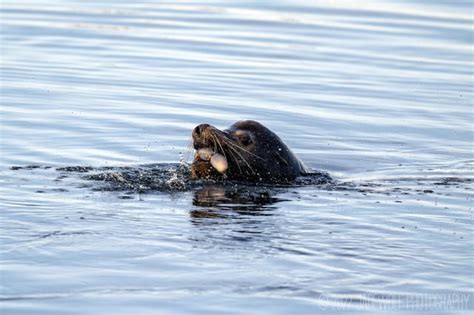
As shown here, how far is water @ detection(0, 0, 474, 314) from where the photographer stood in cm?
850

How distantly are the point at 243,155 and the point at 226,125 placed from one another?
3.19 meters

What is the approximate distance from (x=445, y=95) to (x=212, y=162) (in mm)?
6896

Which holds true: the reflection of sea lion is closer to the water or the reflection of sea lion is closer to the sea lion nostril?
the sea lion nostril

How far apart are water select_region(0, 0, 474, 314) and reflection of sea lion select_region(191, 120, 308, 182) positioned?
351mm

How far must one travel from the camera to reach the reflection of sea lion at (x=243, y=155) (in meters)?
12.0

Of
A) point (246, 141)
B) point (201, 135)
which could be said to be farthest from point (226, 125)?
point (201, 135)

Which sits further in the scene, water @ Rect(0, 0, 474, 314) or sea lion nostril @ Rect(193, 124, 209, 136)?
sea lion nostril @ Rect(193, 124, 209, 136)

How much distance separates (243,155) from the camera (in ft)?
40.5

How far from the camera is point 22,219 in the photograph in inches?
394

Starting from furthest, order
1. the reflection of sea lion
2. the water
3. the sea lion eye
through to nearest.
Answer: the sea lion eye, the reflection of sea lion, the water

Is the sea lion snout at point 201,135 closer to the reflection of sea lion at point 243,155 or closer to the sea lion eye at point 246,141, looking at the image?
the reflection of sea lion at point 243,155

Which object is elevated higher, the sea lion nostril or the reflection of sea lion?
the sea lion nostril

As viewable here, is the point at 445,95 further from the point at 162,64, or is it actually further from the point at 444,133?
the point at 162,64

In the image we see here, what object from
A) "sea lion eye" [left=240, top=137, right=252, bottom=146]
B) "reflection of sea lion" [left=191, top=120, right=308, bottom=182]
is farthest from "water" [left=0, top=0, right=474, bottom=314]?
"sea lion eye" [left=240, top=137, right=252, bottom=146]
